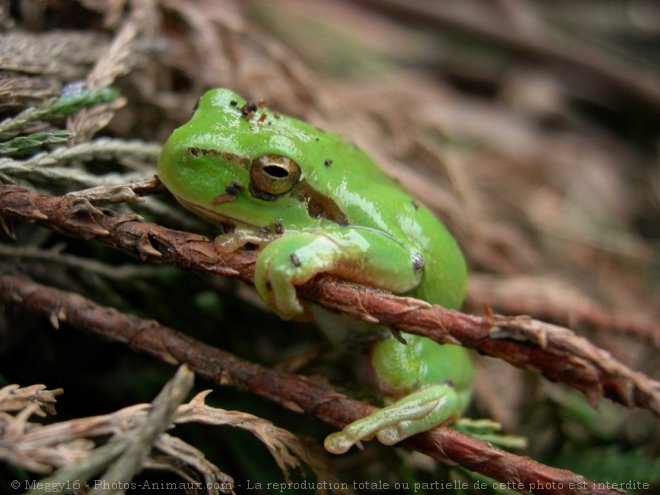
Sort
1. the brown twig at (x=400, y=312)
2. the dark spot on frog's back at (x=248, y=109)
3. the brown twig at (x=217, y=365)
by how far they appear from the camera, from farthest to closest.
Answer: the dark spot on frog's back at (x=248, y=109) → the brown twig at (x=217, y=365) → the brown twig at (x=400, y=312)

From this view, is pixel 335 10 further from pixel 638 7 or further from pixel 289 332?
pixel 289 332

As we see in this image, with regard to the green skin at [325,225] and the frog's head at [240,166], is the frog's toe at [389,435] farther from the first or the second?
the frog's head at [240,166]

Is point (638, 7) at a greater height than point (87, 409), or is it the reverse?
point (638, 7)

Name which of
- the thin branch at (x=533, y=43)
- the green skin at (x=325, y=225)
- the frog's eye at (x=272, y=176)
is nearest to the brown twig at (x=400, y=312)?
the green skin at (x=325, y=225)

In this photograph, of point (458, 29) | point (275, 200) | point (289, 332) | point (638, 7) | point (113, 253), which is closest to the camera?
point (275, 200)

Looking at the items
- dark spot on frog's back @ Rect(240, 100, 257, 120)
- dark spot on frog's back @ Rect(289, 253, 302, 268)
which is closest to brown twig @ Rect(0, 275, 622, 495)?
dark spot on frog's back @ Rect(289, 253, 302, 268)

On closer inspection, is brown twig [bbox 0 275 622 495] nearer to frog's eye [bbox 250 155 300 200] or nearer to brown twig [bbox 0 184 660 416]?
brown twig [bbox 0 184 660 416]

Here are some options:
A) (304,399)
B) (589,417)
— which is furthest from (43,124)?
(589,417)
